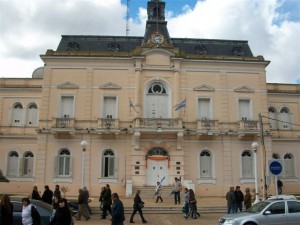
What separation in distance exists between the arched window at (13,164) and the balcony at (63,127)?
6254mm

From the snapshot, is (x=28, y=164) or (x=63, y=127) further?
(x=28, y=164)

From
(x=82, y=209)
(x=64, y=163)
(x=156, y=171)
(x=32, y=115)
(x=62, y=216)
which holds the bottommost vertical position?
(x=82, y=209)

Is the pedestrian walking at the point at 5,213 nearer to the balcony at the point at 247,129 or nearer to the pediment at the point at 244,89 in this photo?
the balcony at the point at 247,129

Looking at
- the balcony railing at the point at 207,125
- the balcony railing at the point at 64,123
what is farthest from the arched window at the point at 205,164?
the balcony railing at the point at 64,123

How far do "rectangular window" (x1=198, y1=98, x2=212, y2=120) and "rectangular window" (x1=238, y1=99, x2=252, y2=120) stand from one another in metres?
2.75

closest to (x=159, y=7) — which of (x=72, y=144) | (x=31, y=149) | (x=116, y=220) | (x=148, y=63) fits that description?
(x=148, y=63)

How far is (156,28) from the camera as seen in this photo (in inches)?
1382

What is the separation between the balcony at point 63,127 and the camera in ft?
100

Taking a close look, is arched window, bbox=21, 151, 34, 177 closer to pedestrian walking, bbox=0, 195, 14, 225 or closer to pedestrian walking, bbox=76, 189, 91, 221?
pedestrian walking, bbox=76, 189, 91, 221

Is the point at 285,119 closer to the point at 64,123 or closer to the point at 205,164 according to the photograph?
the point at 205,164

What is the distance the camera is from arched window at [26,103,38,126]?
1416 inches

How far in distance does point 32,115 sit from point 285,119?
2420 centimetres

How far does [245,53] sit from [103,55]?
13.1 meters

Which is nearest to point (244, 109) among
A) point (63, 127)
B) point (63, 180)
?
point (63, 127)
